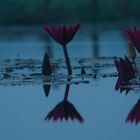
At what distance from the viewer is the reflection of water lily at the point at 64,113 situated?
298 cm

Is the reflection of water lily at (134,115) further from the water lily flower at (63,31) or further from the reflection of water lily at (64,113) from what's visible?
the water lily flower at (63,31)

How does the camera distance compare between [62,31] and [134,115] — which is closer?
[134,115]

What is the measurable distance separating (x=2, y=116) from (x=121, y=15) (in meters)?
12.9

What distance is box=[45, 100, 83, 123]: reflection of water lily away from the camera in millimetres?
2979

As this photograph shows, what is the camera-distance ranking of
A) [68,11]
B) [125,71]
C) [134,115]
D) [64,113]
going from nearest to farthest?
[134,115], [64,113], [125,71], [68,11]

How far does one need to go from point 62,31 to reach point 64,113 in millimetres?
1182

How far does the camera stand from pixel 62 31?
4.20m

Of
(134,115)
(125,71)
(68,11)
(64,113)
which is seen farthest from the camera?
(68,11)

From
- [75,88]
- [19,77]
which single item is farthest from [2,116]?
[19,77]

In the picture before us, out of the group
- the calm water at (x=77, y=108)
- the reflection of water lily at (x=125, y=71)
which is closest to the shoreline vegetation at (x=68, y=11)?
the calm water at (x=77, y=108)

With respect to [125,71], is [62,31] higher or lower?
higher

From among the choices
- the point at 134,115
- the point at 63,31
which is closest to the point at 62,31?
the point at 63,31

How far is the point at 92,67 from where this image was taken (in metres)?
5.22

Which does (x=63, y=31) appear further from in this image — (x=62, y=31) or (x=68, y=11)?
(x=68, y=11)
